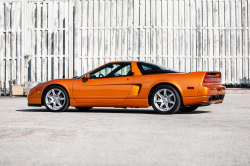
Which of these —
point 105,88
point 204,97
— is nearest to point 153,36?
point 105,88

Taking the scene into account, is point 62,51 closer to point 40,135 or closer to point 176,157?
point 40,135

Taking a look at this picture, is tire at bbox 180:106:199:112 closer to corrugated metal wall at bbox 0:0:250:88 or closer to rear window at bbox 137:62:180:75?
rear window at bbox 137:62:180:75

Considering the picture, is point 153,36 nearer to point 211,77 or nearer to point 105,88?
point 105,88

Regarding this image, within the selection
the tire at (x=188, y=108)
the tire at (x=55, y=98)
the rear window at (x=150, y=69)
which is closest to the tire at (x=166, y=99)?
the rear window at (x=150, y=69)

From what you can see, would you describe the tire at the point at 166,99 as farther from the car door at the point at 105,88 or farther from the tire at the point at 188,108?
the tire at the point at 188,108

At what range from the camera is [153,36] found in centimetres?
1939

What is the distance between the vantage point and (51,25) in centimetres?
1994

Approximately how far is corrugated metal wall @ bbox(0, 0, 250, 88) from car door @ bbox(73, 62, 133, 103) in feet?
32.0

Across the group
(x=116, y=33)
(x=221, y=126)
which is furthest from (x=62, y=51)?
(x=221, y=126)

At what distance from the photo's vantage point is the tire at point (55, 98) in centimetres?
981

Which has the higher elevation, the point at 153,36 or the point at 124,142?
the point at 153,36

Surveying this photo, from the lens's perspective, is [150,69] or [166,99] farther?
[150,69]

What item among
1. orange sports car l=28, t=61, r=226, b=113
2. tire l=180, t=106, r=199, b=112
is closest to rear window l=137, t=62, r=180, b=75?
orange sports car l=28, t=61, r=226, b=113

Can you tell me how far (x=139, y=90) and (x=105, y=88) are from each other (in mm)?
844
